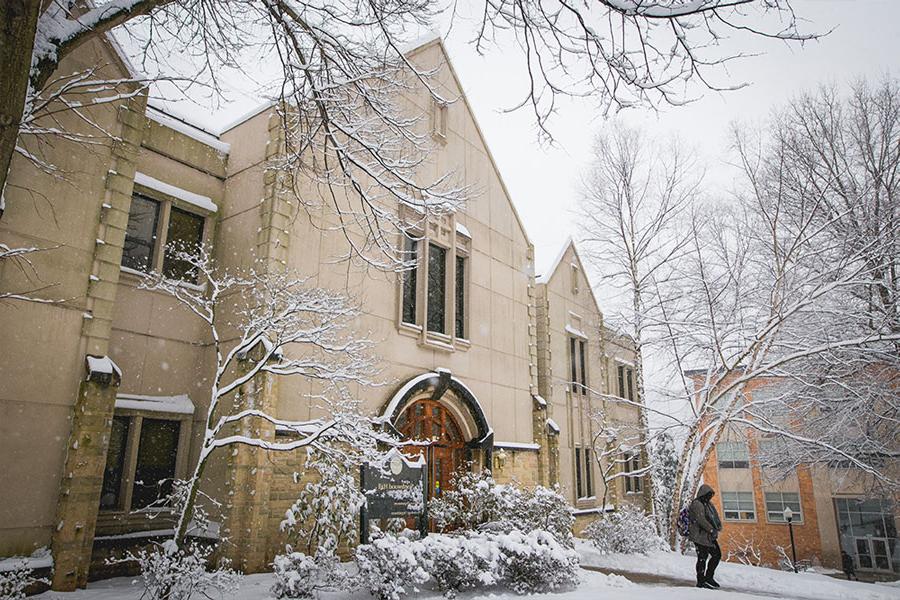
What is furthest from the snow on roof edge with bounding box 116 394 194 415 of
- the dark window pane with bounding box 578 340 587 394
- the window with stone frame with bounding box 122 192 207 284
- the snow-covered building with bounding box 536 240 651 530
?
the dark window pane with bounding box 578 340 587 394

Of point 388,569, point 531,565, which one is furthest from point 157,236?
point 531,565

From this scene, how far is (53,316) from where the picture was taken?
28.3 ft

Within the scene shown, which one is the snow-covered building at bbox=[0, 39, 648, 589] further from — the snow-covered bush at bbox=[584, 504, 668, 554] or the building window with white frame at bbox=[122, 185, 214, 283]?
the snow-covered bush at bbox=[584, 504, 668, 554]

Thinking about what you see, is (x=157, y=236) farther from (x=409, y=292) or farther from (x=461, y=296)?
(x=461, y=296)

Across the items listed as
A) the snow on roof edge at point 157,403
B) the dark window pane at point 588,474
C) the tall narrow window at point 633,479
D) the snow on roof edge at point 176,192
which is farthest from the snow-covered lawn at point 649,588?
the tall narrow window at point 633,479

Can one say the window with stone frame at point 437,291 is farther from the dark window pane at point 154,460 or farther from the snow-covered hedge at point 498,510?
the dark window pane at point 154,460

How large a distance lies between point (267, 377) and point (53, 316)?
129 inches

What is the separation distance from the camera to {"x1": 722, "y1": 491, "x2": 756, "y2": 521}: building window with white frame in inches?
1383

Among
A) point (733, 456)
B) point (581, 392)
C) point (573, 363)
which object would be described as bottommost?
point (733, 456)

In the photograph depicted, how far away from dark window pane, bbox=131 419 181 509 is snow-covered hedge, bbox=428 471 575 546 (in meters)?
5.05

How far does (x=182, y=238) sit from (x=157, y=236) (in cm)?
57

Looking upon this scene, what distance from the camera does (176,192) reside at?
1167 cm

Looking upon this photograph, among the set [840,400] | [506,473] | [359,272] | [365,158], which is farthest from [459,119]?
[840,400]

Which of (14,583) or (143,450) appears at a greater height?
(143,450)
